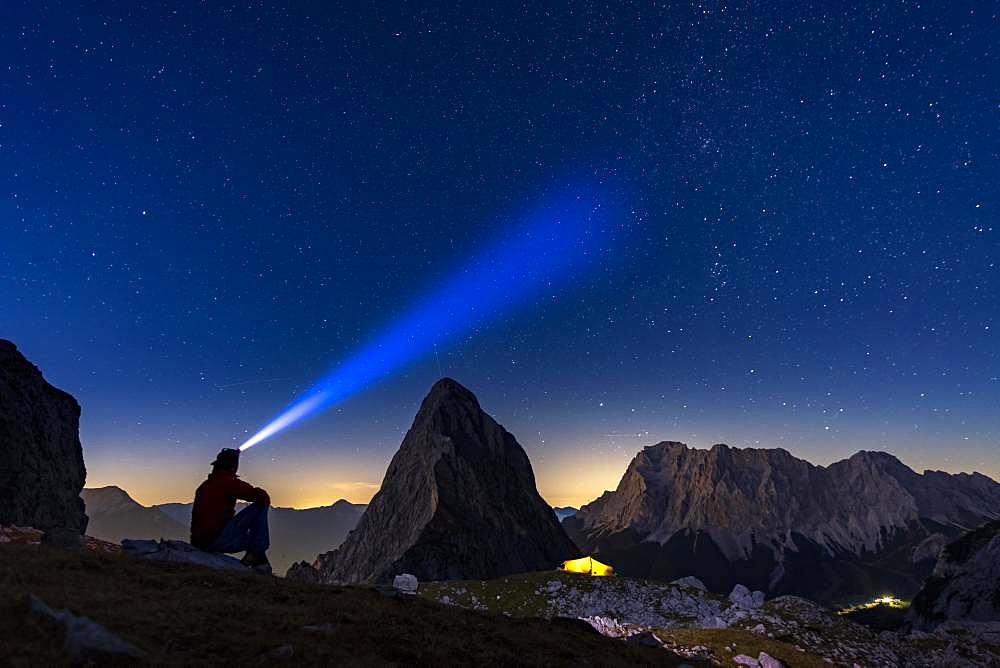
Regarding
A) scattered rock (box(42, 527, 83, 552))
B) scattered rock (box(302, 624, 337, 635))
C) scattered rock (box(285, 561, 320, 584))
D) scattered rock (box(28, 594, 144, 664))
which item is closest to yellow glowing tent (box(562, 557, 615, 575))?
scattered rock (box(285, 561, 320, 584))

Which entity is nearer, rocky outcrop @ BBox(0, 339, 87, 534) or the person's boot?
the person's boot

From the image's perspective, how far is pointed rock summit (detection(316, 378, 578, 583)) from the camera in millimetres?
92750

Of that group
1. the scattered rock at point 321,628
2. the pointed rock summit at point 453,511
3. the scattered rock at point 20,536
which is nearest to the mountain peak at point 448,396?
the pointed rock summit at point 453,511

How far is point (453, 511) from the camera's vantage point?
9919 centimetres

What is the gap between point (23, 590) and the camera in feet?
30.2

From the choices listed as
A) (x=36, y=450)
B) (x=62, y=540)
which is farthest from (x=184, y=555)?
(x=36, y=450)

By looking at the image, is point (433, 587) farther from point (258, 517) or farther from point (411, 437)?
point (411, 437)

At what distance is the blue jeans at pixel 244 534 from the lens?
15062 mm

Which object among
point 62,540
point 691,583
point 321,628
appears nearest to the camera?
point 321,628

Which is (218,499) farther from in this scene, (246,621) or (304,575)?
(304,575)

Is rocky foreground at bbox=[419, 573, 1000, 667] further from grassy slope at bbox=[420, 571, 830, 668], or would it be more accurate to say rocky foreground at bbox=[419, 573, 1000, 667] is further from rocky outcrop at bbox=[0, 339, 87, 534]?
rocky outcrop at bbox=[0, 339, 87, 534]

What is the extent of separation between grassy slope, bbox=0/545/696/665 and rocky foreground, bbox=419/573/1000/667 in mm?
4699

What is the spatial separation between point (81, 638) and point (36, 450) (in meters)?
61.2

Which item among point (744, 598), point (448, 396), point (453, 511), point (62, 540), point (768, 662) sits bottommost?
point (744, 598)
